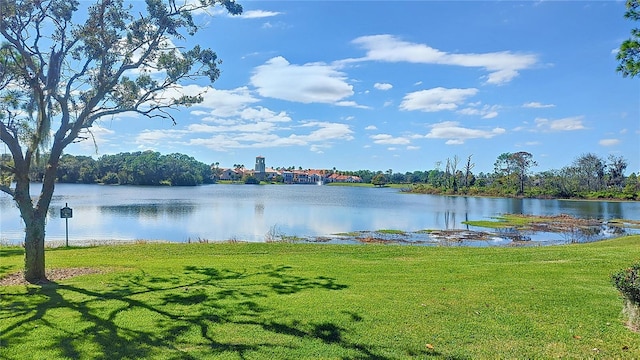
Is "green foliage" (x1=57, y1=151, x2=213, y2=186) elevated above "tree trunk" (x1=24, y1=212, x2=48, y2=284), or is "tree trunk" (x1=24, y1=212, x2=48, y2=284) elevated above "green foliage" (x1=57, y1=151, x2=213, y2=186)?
"green foliage" (x1=57, y1=151, x2=213, y2=186)

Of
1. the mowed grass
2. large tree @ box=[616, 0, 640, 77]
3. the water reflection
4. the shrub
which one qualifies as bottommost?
the water reflection

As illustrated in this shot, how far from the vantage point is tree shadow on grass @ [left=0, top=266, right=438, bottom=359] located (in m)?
5.05

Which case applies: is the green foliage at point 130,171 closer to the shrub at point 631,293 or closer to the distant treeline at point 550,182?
the distant treeline at point 550,182

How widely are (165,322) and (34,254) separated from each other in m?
4.40

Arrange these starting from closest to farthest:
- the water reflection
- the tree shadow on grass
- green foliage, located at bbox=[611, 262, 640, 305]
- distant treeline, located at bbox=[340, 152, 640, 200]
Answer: the tree shadow on grass < green foliage, located at bbox=[611, 262, 640, 305] < the water reflection < distant treeline, located at bbox=[340, 152, 640, 200]

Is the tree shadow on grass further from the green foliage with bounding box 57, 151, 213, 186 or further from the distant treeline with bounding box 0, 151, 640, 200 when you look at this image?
the green foliage with bounding box 57, 151, 213, 186

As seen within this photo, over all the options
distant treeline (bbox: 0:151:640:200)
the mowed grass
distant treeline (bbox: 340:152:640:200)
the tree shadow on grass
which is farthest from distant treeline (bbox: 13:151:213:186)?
the tree shadow on grass

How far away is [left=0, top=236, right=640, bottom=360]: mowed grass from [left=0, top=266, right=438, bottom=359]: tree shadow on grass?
0.02 meters

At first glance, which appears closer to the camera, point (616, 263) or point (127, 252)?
point (616, 263)

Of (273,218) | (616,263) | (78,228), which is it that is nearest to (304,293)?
(616,263)

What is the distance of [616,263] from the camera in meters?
10.3

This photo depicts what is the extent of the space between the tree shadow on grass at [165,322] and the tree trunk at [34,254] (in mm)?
544

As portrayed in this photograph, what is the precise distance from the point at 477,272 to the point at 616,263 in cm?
378

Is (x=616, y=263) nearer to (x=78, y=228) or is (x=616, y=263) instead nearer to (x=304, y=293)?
(x=304, y=293)
